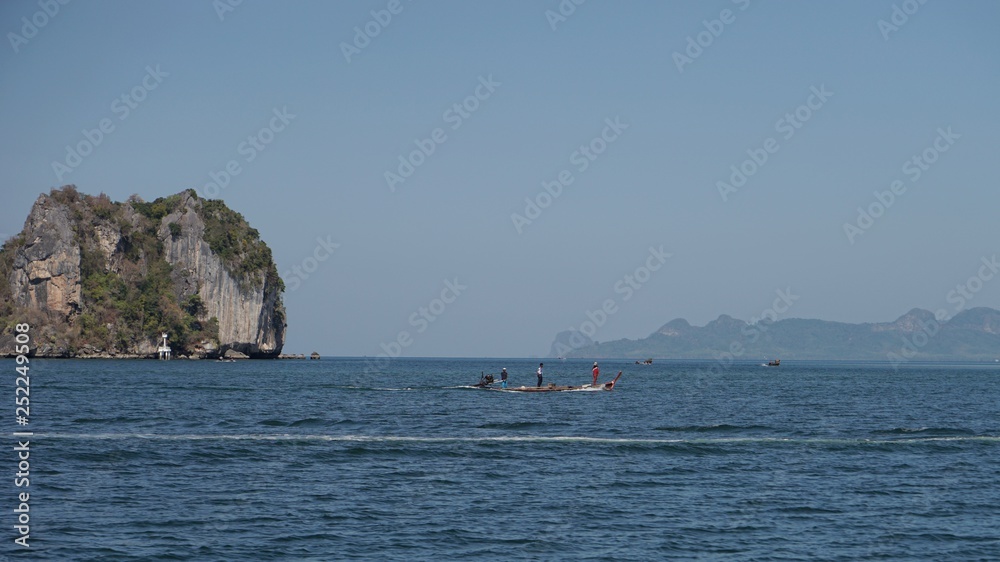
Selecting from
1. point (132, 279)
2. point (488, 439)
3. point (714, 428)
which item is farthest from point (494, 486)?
point (132, 279)

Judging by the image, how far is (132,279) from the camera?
182250mm

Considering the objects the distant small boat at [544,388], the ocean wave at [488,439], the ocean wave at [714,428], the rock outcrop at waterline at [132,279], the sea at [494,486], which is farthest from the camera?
the rock outcrop at waterline at [132,279]

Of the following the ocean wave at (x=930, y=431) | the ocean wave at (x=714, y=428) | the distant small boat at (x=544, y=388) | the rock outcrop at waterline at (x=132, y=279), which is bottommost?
the ocean wave at (x=714, y=428)

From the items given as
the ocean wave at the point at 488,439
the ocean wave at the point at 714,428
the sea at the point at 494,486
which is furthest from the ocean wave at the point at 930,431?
the ocean wave at the point at 714,428

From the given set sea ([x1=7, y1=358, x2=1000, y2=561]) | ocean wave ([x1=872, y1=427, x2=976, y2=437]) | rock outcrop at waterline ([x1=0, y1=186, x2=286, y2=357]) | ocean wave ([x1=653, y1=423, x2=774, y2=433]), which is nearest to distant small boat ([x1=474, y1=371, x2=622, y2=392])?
sea ([x1=7, y1=358, x2=1000, y2=561])

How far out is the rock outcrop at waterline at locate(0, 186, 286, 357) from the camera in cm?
16500

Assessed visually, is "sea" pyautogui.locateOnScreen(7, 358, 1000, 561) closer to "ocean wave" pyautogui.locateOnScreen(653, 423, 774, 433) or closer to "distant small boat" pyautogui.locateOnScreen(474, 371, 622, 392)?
"ocean wave" pyautogui.locateOnScreen(653, 423, 774, 433)

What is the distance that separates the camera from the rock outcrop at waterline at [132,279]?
541 ft

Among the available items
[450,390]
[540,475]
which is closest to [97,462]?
A: [540,475]

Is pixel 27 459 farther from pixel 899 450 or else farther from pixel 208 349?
pixel 208 349

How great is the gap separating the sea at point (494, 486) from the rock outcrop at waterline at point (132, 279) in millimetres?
121087

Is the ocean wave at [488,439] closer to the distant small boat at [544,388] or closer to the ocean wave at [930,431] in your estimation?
the ocean wave at [930,431]

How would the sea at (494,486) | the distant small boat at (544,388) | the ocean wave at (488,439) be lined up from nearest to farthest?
1. the sea at (494,486)
2. the ocean wave at (488,439)
3. the distant small boat at (544,388)

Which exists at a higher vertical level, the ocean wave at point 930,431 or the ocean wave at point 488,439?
the ocean wave at point 930,431
